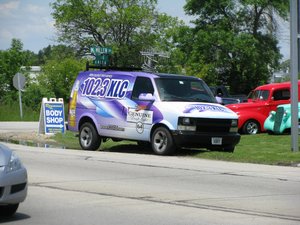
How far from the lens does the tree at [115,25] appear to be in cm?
5775

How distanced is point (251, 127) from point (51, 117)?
A: 321 inches

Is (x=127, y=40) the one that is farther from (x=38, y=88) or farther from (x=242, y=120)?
(x=242, y=120)

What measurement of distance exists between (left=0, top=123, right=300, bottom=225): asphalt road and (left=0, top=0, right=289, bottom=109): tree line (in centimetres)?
3806

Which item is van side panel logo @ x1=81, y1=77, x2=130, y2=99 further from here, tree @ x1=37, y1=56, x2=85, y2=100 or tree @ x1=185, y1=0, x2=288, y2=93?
tree @ x1=37, y1=56, x2=85, y2=100

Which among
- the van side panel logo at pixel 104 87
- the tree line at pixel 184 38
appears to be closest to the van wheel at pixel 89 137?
A: the van side panel logo at pixel 104 87

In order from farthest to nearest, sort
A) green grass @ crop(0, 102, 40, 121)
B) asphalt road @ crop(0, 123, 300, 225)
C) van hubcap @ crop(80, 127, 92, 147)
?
green grass @ crop(0, 102, 40, 121) < van hubcap @ crop(80, 127, 92, 147) < asphalt road @ crop(0, 123, 300, 225)

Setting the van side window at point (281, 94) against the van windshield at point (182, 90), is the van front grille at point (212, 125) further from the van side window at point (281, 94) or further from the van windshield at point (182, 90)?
the van side window at point (281, 94)

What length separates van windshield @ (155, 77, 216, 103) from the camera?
17.2 metres

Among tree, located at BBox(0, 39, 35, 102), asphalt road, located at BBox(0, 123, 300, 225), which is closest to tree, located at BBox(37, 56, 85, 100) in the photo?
tree, located at BBox(0, 39, 35, 102)

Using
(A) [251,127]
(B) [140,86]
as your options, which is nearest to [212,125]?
(B) [140,86]

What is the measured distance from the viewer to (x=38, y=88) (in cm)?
6506

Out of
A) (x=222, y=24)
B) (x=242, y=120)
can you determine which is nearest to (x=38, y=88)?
(x=222, y=24)

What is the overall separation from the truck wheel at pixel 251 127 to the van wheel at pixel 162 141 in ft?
29.3

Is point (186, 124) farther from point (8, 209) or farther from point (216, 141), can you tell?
point (8, 209)
